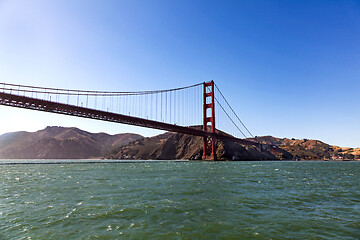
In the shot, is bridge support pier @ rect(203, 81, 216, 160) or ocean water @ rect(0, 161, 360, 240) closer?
ocean water @ rect(0, 161, 360, 240)

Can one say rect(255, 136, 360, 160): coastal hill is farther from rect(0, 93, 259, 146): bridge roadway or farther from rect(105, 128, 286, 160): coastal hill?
rect(0, 93, 259, 146): bridge roadway

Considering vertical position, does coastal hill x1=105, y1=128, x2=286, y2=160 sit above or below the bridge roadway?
below

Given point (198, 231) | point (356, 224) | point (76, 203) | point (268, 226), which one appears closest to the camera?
point (198, 231)

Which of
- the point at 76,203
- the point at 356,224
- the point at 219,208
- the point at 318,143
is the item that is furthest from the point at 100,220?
the point at 318,143

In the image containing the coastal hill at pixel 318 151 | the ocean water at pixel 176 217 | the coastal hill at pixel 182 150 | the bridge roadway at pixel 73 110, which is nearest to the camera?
the ocean water at pixel 176 217

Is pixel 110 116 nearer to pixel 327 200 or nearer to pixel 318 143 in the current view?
pixel 327 200

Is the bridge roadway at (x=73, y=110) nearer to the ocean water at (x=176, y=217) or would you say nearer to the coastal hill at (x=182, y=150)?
the coastal hill at (x=182, y=150)

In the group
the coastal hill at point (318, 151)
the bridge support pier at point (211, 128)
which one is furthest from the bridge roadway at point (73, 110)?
the coastal hill at point (318, 151)

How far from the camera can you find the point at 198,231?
6.23m

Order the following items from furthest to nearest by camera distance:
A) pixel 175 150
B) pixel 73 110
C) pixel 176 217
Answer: pixel 175 150
pixel 73 110
pixel 176 217

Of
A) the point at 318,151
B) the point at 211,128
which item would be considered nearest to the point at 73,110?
the point at 211,128

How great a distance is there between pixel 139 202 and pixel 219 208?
3614 millimetres

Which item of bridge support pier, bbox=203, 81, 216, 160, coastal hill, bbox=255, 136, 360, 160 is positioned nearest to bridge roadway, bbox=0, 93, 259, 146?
bridge support pier, bbox=203, 81, 216, 160

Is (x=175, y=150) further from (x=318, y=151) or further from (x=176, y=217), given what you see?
(x=318, y=151)
